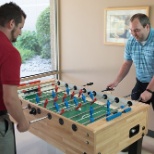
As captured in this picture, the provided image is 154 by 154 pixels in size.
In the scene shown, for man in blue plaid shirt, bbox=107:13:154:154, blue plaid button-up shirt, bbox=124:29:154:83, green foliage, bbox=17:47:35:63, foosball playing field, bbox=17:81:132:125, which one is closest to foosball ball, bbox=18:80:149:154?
foosball playing field, bbox=17:81:132:125

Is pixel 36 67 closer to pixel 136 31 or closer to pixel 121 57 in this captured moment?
pixel 121 57

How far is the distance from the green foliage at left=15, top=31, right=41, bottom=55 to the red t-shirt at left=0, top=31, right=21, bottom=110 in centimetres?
285

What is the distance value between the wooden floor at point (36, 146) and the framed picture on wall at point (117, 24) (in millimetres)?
1476

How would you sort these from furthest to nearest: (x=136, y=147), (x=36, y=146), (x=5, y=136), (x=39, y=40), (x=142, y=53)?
(x=39, y=40)
(x=36, y=146)
(x=142, y=53)
(x=136, y=147)
(x=5, y=136)

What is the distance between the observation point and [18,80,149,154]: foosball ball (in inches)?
69.9

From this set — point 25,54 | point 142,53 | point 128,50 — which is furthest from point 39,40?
point 142,53

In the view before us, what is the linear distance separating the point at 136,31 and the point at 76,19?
1.85 metres

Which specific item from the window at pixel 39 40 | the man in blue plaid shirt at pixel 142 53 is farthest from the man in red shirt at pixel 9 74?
the window at pixel 39 40

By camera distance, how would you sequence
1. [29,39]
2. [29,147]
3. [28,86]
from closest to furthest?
[28,86], [29,147], [29,39]

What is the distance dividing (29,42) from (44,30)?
38 cm

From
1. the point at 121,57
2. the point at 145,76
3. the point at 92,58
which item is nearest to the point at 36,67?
the point at 92,58

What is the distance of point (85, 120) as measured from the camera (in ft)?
6.28

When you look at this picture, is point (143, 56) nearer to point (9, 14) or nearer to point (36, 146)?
point (9, 14)

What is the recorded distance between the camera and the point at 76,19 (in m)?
4.22
